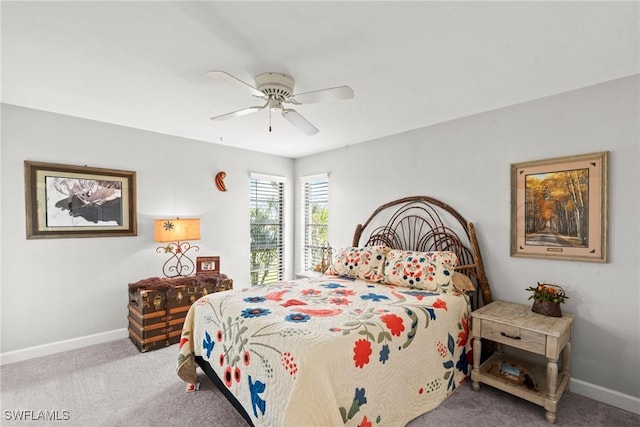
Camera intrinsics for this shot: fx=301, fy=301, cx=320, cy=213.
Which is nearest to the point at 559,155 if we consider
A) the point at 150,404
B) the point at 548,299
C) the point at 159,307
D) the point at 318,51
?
the point at 548,299

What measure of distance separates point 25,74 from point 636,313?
504 centimetres

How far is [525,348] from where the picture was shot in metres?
2.27

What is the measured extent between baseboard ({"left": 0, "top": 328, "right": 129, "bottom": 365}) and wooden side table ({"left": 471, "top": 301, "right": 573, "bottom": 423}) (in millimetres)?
3889

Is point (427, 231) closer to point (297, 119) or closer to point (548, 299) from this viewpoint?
point (548, 299)

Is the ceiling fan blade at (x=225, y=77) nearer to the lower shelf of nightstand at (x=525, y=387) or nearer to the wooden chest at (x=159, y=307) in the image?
the wooden chest at (x=159, y=307)

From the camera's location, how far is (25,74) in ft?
7.68

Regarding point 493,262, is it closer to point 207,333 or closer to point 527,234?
point 527,234

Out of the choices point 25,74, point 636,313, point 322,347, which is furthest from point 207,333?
point 636,313

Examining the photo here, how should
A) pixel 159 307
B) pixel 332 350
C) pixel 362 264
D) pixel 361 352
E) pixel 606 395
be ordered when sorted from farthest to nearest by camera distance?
pixel 362 264, pixel 159 307, pixel 606 395, pixel 361 352, pixel 332 350

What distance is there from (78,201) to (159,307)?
58.9 inches

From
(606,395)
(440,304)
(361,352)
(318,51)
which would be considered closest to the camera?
(361,352)

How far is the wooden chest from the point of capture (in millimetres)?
3273

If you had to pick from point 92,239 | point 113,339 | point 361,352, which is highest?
point 92,239

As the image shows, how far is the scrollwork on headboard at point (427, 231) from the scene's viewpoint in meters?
3.06
